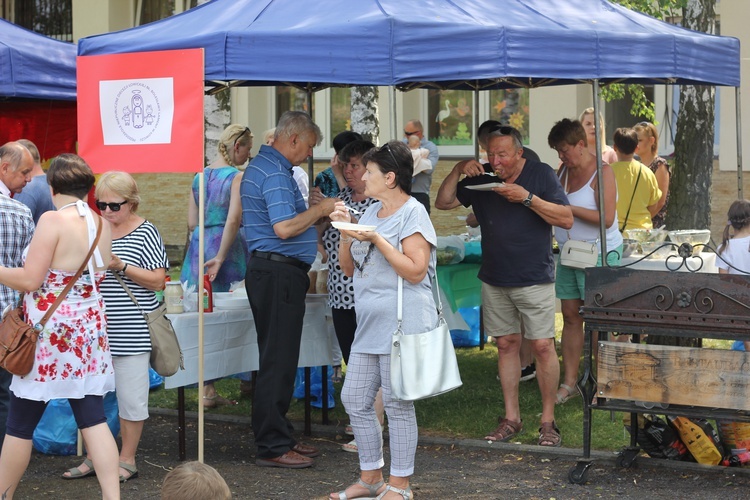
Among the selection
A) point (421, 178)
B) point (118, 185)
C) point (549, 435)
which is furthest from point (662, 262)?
point (118, 185)

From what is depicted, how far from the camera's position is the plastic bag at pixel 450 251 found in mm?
8523

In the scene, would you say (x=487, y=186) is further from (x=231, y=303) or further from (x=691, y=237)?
(x=691, y=237)

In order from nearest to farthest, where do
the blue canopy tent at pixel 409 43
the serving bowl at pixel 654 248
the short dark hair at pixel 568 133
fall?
the blue canopy tent at pixel 409 43 < the short dark hair at pixel 568 133 < the serving bowl at pixel 654 248

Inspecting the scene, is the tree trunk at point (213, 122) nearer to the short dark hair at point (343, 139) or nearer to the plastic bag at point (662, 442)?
the short dark hair at point (343, 139)

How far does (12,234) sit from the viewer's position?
206 inches

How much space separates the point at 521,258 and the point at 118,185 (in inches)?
93.8

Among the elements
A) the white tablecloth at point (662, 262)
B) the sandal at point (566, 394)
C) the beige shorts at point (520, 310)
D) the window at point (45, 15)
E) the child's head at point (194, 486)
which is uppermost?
the window at point (45, 15)

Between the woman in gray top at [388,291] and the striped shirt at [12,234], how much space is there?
1.57 meters

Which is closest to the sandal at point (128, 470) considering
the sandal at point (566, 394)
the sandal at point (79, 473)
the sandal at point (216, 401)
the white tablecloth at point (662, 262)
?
the sandal at point (79, 473)

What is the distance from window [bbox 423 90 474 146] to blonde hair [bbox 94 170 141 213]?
1052cm

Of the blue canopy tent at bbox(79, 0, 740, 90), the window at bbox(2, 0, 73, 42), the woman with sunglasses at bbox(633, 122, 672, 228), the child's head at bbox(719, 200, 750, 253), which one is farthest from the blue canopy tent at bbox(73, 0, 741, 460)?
the window at bbox(2, 0, 73, 42)

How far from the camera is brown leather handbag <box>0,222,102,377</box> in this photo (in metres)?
4.66

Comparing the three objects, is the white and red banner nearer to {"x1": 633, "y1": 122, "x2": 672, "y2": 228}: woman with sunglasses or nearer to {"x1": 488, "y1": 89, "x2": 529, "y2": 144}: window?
{"x1": 633, "y1": 122, "x2": 672, "y2": 228}: woman with sunglasses

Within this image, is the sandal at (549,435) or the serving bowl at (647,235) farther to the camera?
the serving bowl at (647,235)
